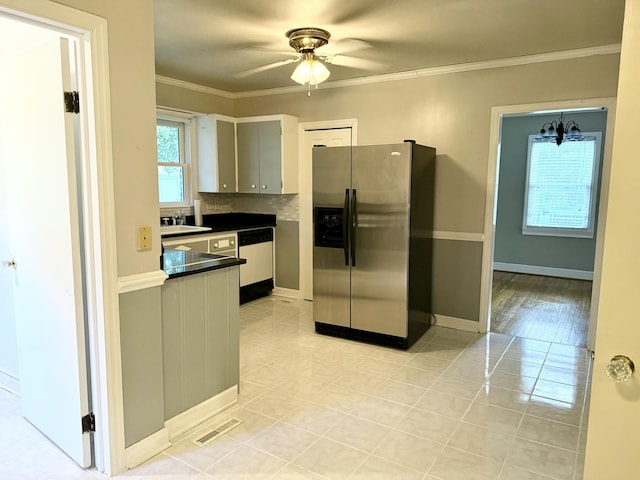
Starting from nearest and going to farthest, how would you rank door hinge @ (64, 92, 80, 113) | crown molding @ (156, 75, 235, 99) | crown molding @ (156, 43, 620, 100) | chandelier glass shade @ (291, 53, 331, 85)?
door hinge @ (64, 92, 80, 113) → chandelier glass shade @ (291, 53, 331, 85) → crown molding @ (156, 43, 620, 100) → crown molding @ (156, 75, 235, 99)

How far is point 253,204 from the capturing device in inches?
221

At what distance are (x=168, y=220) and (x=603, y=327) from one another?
4539 millimetres

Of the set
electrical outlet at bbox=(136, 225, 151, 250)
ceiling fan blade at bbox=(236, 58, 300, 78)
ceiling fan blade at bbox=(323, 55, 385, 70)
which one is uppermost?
ceiling fan blade at bbox=(236, 58, 300, 78)

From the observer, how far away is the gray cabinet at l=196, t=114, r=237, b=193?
16.5 ft

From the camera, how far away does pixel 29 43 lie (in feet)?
7.32

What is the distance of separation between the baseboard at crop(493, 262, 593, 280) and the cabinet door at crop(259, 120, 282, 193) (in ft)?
13.7

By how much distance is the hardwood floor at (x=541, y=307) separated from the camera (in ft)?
14.1

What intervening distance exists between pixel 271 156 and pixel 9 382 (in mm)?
3241

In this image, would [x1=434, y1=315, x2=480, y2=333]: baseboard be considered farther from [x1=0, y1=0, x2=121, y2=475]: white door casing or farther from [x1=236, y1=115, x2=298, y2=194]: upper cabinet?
[x1=0, y1=0, x2=121, y2=475]: white door casing

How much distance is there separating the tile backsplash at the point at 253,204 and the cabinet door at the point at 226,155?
32 cm

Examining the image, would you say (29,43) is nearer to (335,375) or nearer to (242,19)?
(242,19)

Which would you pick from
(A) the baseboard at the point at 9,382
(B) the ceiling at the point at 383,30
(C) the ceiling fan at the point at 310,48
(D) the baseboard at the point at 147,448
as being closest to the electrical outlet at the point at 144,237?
(D) the baseboard at the point at 147,448

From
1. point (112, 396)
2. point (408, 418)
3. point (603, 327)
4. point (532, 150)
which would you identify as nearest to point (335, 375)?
point (408, 418)

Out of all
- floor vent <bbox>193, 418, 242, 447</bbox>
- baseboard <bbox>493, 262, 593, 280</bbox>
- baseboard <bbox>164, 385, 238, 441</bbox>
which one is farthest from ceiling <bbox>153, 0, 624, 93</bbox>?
baseboard <bbox>493, 262, 593, 280</bbox>
